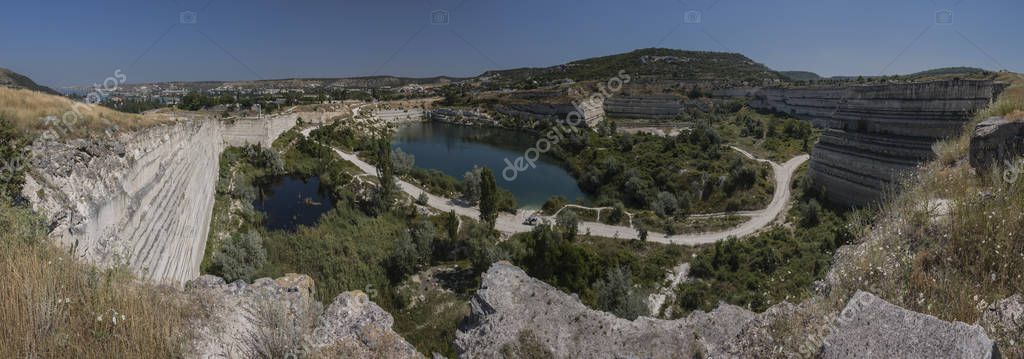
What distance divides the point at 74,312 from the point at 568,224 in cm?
1982

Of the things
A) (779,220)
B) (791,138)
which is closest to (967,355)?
(779,220)

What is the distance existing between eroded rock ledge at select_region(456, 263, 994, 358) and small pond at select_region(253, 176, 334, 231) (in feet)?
63.0

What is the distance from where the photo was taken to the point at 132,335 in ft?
10.1

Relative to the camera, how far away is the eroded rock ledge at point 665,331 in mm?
2934

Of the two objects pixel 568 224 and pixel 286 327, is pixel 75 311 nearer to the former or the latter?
pixel 286 327

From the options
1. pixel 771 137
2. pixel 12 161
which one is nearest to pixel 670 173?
pixel 771 137

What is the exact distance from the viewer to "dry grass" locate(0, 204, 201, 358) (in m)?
2.86

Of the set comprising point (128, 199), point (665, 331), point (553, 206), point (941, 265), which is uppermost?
point (941, 265)

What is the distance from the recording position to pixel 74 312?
3.24m

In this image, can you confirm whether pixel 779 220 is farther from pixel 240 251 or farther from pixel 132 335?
pixel 132 335

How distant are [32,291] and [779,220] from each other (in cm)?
2661

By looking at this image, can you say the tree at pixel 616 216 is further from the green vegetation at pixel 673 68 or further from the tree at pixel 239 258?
the green vegetation at pixel 673 68

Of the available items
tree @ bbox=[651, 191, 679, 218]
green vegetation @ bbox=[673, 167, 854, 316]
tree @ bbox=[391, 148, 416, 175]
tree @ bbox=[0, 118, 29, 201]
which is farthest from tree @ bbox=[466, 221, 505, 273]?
tree @ bbox=[391, 148, 416, 175]

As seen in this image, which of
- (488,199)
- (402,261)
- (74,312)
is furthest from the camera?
(488,199)
